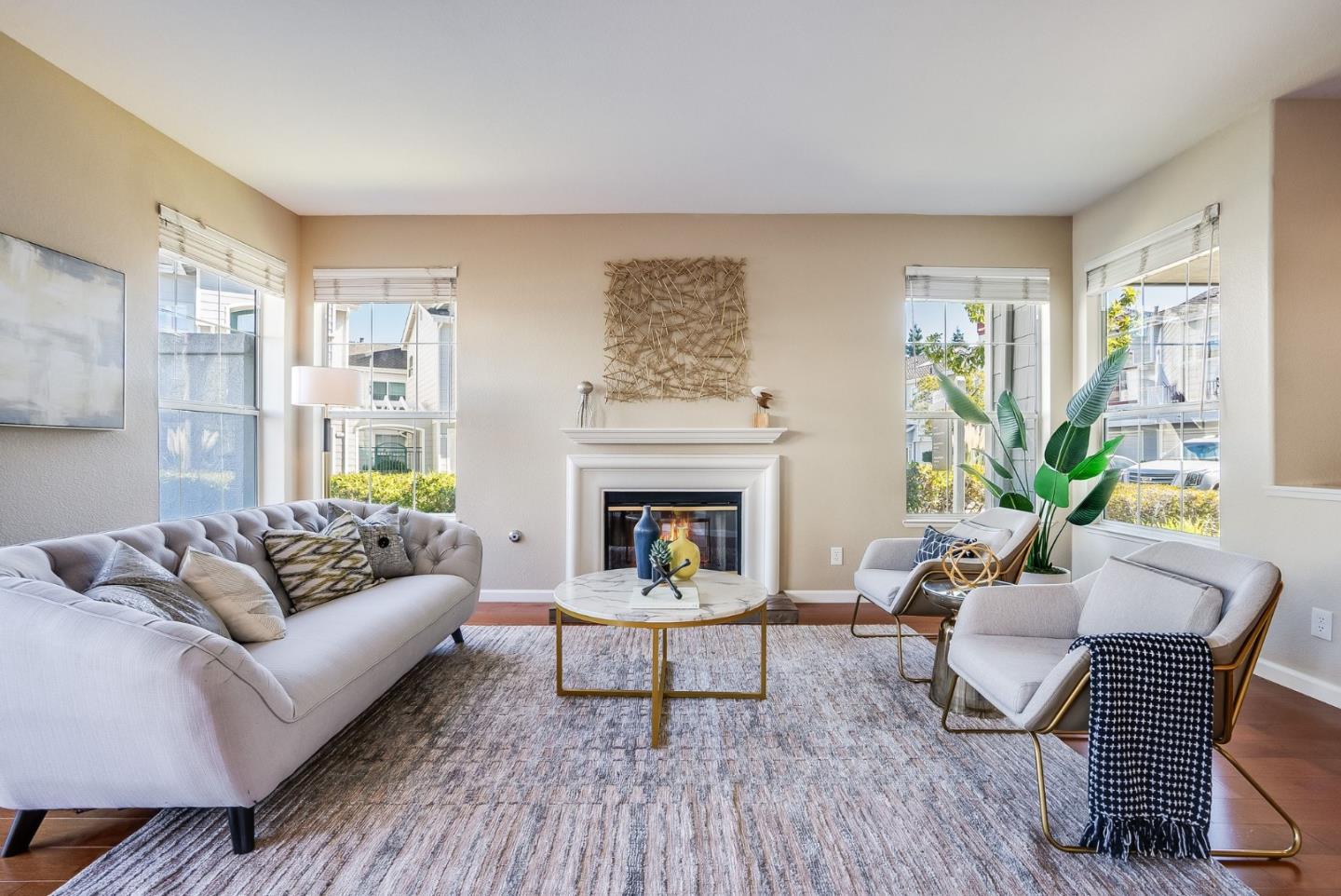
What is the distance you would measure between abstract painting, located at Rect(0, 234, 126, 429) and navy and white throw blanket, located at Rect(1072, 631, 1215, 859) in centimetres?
380

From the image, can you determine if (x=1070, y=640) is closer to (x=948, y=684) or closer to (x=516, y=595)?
(x=948, y=684)

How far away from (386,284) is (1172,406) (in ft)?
16.1

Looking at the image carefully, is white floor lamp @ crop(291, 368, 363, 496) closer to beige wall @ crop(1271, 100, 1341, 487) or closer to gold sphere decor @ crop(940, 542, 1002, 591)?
gold sphere decor @ crop(940, 542, 1002, 591)

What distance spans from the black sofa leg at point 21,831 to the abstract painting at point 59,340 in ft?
5.06

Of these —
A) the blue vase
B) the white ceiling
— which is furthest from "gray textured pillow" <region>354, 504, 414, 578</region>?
the white ceiling

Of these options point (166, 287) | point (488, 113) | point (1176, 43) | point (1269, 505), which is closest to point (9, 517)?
point (166, 287)

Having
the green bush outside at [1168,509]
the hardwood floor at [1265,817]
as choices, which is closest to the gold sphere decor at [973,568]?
the hardwood floor at [1265,817]

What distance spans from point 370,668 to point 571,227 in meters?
3.16

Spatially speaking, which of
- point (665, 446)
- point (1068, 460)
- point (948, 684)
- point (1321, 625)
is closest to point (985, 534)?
point (1068, 460)

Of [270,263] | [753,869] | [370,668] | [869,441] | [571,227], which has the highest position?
[571,227]

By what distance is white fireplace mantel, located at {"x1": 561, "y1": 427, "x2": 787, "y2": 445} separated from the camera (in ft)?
14.1

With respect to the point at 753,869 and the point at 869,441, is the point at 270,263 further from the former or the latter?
the point at 753,869

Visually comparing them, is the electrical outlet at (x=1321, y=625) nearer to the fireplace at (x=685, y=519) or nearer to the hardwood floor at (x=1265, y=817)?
the hardwood floor at (x=1265, y=817)

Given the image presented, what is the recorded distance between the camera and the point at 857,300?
4.45m
